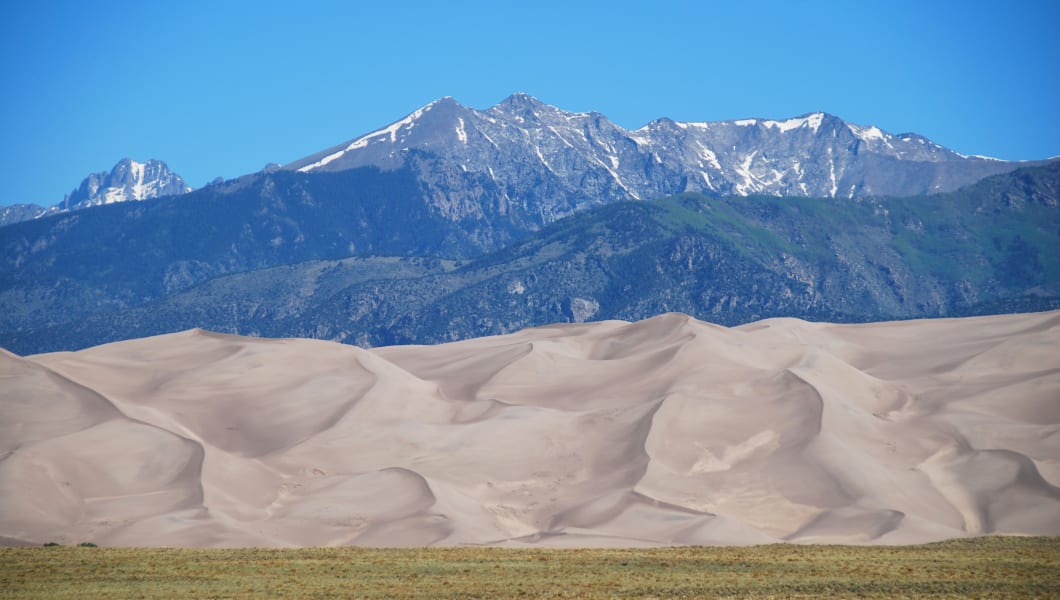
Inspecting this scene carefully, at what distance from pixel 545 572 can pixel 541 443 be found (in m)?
52.2

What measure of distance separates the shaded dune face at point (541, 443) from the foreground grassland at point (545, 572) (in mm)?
20254

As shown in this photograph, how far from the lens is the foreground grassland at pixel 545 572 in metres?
52.8

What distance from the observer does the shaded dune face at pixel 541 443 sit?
3622 inches

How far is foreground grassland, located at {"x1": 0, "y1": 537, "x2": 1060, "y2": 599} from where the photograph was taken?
173ft

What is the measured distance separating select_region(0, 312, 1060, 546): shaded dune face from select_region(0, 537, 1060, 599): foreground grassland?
20254mm

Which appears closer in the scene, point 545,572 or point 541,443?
point 545,572

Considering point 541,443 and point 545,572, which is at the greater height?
point 541,443

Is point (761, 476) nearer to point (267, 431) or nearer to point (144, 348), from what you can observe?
point (267, 431)

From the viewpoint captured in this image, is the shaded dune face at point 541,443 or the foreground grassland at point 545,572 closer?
the foreground grassland at point 545,572

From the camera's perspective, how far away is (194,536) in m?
87.5

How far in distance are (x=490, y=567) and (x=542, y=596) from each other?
26.3 ft

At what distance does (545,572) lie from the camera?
5816 centimetres

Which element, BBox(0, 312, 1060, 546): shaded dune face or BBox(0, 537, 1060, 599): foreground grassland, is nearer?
BBox(0, 537, 1060, 599): foreground grassland

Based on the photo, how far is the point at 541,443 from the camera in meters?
110
